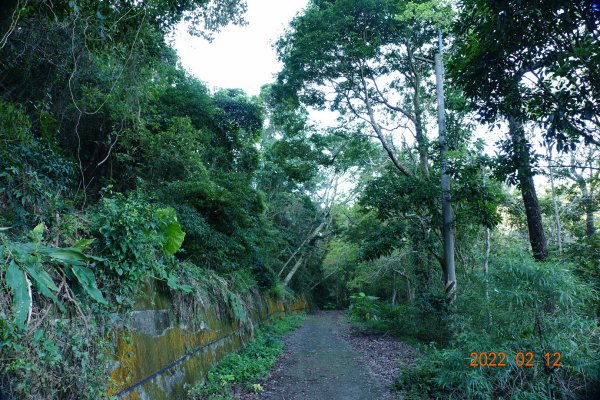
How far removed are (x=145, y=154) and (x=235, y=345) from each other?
17.2 ft

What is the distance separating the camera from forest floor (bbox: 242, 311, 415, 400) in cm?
584

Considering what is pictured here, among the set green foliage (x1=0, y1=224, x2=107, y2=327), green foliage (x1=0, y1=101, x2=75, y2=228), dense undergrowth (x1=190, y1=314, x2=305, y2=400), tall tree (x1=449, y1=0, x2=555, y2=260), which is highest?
tall tree (x1=449, y1=0, x2=555, y2=260)

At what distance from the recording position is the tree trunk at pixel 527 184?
5859mm

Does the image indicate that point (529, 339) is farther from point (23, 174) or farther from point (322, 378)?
point (23, 174)

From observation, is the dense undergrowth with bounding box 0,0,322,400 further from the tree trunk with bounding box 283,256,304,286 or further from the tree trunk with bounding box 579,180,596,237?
the tree trunk with bounding box 283,256,304,286

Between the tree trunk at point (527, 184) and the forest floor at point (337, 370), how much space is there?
355cm

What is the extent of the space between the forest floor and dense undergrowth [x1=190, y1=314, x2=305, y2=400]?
217 millimetres

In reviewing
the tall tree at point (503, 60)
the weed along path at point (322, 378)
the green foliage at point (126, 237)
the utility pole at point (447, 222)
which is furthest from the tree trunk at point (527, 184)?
the green foliage at point (126, 237)

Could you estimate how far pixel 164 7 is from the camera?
261 inches

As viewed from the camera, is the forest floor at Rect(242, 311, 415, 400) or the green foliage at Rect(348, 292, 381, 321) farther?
the green foliage at Rect(348, 292, 381, 321)

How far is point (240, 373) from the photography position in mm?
6848

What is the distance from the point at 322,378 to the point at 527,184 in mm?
4927

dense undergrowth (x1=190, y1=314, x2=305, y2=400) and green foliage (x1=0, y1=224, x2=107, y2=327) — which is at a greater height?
green foliage (x1=0, y1=224, x2=107, y2=327)

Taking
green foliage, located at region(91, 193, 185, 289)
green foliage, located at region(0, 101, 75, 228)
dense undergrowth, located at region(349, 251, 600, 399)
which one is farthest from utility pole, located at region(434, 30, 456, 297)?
green foliage, located at region(0, 101, 75, 228)
